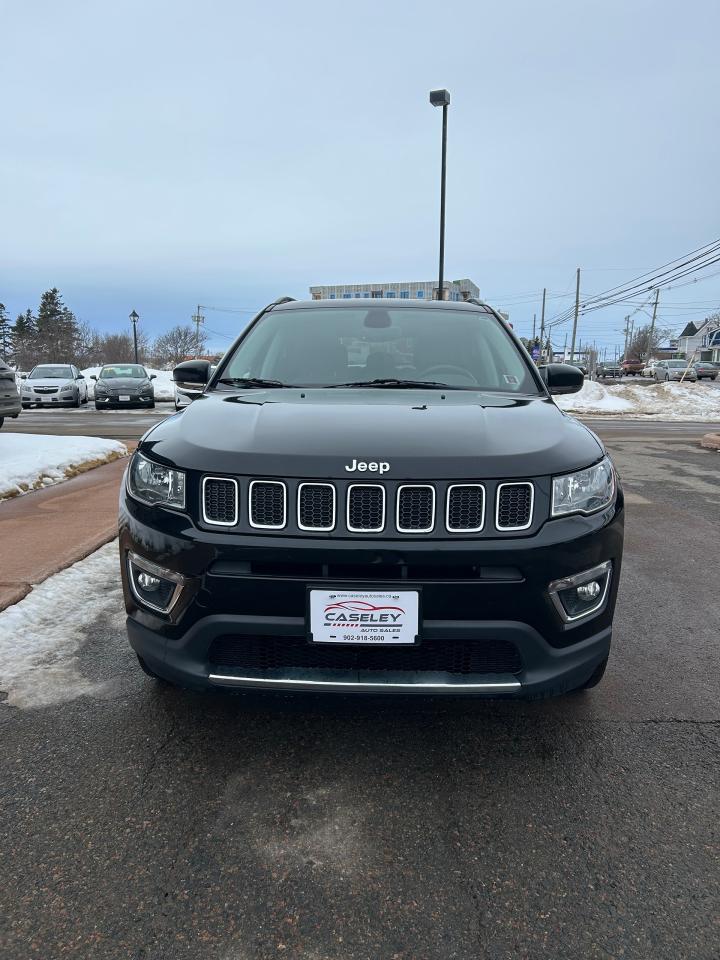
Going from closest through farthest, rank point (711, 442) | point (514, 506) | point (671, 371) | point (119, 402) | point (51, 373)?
1. point (514, 506)
2. point (711, 442)
3. point (119, 402)
4. point (51, 373)
5. point (671, 371)

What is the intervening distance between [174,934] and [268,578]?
93cm

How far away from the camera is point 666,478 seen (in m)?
8.52

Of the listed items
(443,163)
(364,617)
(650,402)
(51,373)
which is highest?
(443,163)

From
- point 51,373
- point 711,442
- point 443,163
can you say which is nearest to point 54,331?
point 51,373

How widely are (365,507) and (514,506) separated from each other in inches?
18.7

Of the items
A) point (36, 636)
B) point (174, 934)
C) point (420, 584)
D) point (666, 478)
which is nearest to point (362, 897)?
point (174, 934)

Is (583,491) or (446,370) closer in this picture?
(583,491)

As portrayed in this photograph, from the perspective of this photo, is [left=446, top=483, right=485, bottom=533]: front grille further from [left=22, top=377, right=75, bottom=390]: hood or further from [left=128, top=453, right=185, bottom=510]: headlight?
[left=22, top=377, right=75, bottom=390]: hood

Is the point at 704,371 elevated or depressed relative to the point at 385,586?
depressed

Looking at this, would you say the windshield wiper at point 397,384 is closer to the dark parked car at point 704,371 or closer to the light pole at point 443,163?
the light pole at point 443,163

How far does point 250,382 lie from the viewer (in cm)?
332

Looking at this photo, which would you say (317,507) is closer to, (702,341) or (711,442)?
A: (711,442)

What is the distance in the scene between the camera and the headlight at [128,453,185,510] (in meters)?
2.25

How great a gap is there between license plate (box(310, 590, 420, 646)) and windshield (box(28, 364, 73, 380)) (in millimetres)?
21968
